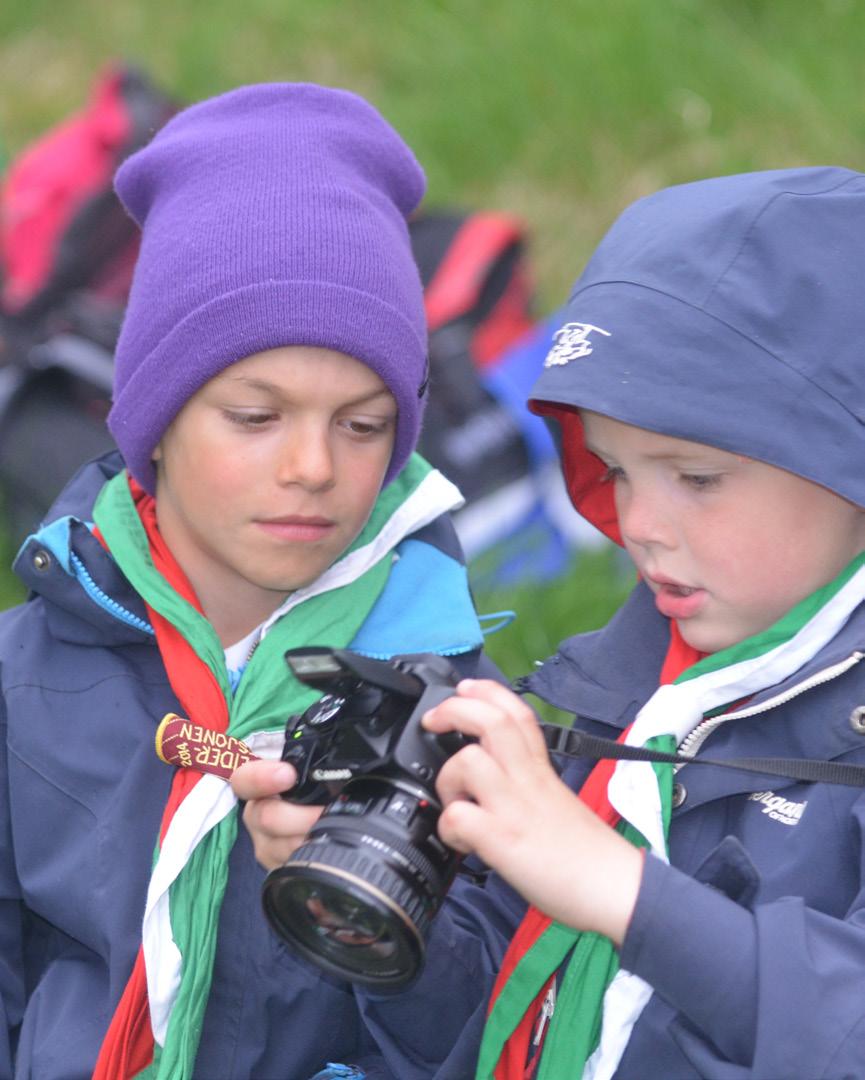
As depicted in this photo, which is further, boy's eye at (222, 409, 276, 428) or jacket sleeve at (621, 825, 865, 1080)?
boy's eye at (222, 409, 276, 428)

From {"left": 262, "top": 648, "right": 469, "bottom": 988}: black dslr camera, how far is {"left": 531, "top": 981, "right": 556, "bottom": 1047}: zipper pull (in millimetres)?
318

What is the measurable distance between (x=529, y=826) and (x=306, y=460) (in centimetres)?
73

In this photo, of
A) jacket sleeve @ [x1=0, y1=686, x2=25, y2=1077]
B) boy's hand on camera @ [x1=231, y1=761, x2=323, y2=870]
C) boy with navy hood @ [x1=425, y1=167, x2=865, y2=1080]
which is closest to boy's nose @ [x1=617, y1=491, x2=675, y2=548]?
boy with navy hood @ [x1=425, y1=167, x2=865, y2=1080]

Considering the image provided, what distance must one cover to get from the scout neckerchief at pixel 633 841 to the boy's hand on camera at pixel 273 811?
371 mm

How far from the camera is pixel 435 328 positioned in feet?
15.2

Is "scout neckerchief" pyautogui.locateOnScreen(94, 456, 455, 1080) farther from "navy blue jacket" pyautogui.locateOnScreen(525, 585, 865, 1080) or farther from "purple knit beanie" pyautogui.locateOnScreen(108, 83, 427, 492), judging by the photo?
"navy blue jacket" pyautogui.locateOnScreen(525, 585, 865, 1080)

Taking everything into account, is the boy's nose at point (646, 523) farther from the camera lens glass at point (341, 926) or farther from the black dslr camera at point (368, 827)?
the camera lens glass at point (341, 926)

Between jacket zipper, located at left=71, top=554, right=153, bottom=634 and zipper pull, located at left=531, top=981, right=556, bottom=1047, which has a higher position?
jacket zipper, located at left=71, top=554, right=153, bottom=634

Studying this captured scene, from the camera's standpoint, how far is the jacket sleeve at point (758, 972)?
5.79 feet

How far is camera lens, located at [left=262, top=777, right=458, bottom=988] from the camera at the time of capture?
183cm

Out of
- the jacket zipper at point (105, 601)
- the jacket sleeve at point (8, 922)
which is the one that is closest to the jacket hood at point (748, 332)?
the jacket zipper at point (105, 601)

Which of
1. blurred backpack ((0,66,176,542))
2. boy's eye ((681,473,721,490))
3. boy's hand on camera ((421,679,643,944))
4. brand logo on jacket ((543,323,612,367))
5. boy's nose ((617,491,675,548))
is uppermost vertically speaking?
brand logo on jacket ((543,323,612,367))

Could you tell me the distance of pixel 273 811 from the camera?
82.7 inches

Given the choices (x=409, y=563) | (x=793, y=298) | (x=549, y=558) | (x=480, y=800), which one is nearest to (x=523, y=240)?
(x=549, y=558)
